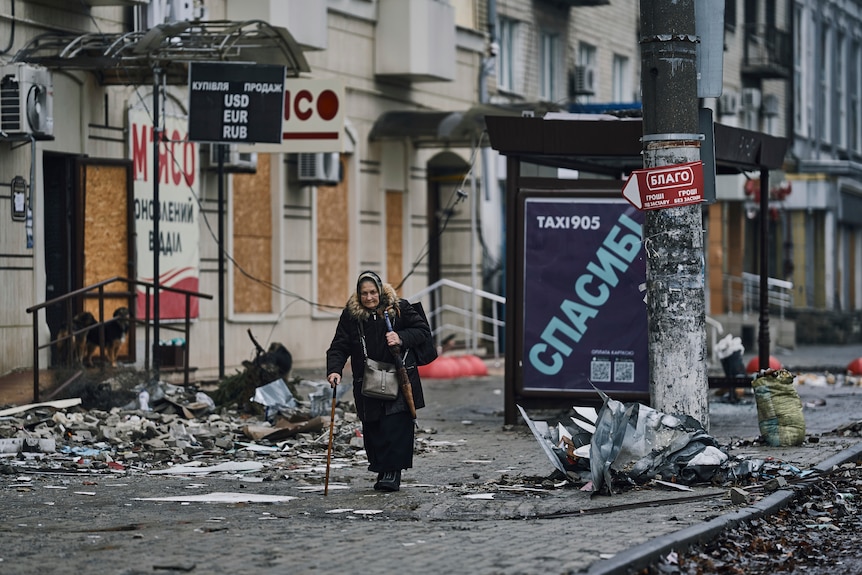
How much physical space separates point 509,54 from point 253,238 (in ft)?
35.2

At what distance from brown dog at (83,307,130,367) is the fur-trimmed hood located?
267 inches

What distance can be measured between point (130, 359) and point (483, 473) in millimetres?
8009

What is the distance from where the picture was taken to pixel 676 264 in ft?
39.8

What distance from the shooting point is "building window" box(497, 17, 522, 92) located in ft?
108

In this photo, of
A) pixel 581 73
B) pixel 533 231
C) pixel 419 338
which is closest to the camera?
pixel 419 338

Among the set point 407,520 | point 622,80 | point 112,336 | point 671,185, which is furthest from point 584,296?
point 622,80

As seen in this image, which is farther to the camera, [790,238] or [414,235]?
[790,238]

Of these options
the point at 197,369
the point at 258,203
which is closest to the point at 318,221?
the point at 258,203

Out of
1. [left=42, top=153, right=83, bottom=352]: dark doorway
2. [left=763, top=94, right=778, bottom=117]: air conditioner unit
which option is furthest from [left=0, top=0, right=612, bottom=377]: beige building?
[left=763, top=94, right=778, bottom=117]: air conditioner unit

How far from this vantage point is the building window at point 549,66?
34.8 metres

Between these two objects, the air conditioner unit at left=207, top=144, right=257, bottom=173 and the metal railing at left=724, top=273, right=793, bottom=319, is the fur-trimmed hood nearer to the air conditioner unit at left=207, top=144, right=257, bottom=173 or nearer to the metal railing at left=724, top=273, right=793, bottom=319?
the air conditioner unit at left=207, top=144, right=257, bottom=173

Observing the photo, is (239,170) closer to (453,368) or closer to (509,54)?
(453,368)

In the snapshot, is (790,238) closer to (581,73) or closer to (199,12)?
(581,73)

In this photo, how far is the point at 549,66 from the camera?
3516 centimetres
